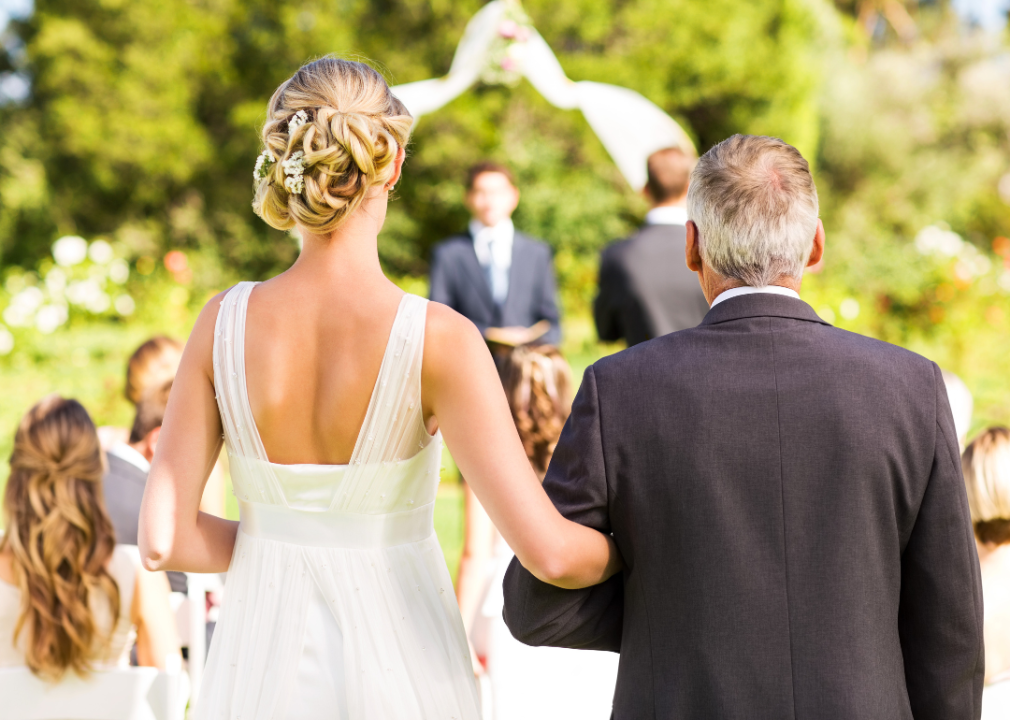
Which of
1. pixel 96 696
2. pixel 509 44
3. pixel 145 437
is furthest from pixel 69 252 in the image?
pixel 96 696

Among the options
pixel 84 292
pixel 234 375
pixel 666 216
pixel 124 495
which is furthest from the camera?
pixel 84 292

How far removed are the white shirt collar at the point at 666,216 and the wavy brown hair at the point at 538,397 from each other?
1.19m

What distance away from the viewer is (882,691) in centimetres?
170

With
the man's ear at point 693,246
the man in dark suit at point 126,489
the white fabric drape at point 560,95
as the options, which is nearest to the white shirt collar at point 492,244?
the man in dark suit at point 126,489

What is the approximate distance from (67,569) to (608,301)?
2696mm

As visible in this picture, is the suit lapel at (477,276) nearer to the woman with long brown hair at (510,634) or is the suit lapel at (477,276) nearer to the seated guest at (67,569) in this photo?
the woman with long brown hair at (510,634)

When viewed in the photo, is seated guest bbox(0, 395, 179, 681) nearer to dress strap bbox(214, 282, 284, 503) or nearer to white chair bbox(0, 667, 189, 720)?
white chair bbox(0, 667, 189, 720)

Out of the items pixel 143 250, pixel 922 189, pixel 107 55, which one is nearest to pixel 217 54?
pixel 107 55

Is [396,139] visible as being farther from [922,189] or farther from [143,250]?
[922,189]

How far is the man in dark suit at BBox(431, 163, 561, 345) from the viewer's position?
613cm

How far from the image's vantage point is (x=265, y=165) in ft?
6.38

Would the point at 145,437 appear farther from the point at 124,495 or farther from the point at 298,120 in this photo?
the point at 298,120

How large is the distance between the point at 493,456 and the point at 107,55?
19402 millimetres

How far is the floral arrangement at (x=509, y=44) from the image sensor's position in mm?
9883
